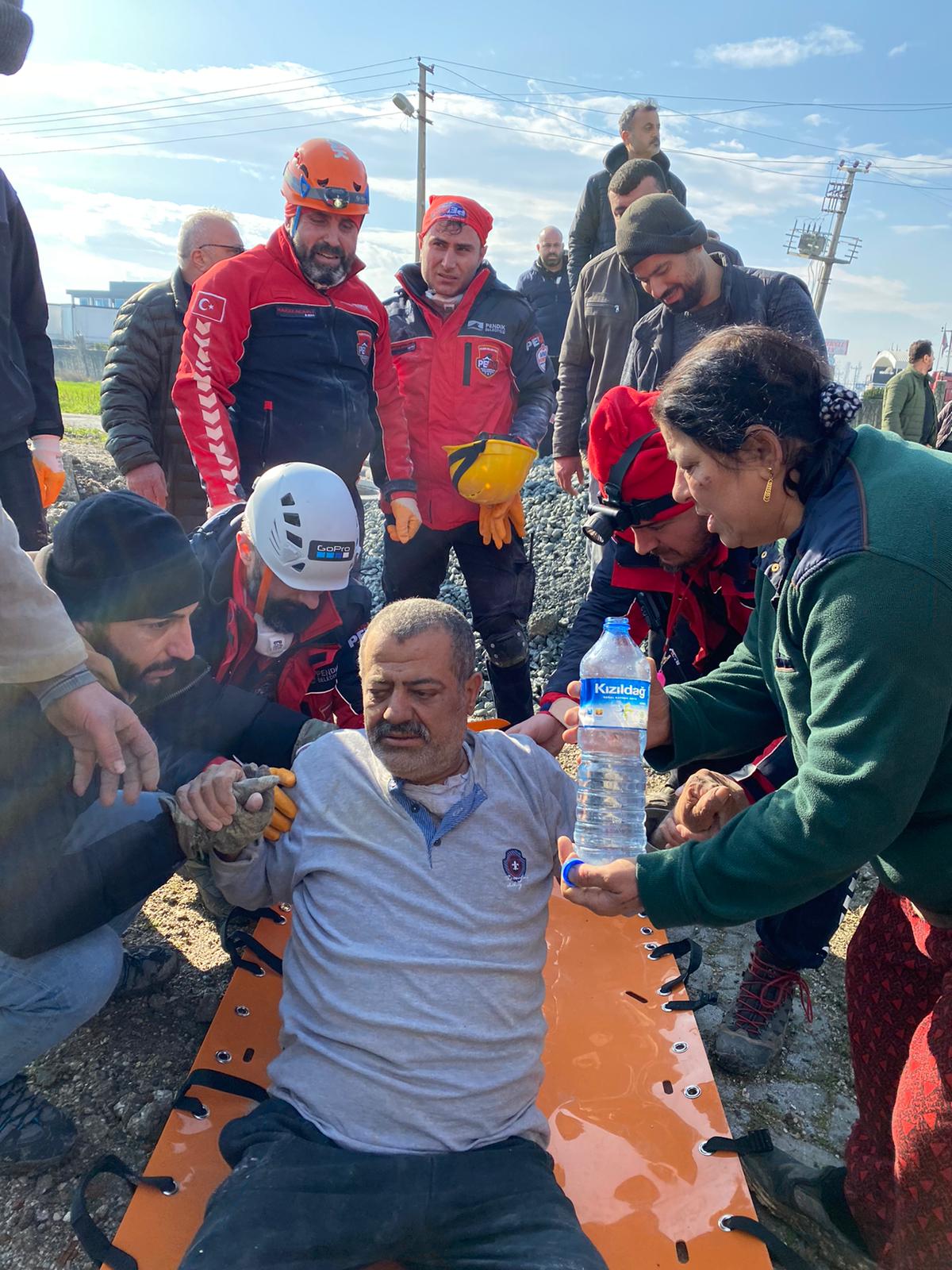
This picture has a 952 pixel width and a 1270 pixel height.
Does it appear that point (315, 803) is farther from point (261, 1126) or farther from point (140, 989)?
point (140, 989)

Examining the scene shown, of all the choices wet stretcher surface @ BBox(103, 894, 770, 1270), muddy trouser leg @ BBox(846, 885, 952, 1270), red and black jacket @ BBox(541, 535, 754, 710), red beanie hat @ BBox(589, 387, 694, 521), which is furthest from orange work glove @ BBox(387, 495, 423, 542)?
muddy trouser leg @ BBox(846, 885, 952, 1270)

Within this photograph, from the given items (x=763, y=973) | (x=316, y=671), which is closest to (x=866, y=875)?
(x=763, y=973)

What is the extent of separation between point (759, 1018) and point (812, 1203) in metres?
0.72

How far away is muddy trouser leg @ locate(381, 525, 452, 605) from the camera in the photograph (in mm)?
5105

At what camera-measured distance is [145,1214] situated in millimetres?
2207

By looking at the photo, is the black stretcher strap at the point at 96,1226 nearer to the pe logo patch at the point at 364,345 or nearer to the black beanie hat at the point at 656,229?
the pe logo patch at the point at 364,345

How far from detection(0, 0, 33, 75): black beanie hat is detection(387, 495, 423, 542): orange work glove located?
2.40 meters

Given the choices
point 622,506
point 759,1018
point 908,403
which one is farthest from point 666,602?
point 908,403

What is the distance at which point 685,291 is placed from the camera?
4465 mm

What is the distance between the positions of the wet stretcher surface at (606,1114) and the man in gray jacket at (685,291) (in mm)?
2955

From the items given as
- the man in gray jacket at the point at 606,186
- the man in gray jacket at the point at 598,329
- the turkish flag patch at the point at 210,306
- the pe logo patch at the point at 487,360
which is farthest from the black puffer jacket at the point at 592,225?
the turkish flag patch at the point at 210,306

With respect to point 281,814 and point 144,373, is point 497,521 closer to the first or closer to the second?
point 144,373

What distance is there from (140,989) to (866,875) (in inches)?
138

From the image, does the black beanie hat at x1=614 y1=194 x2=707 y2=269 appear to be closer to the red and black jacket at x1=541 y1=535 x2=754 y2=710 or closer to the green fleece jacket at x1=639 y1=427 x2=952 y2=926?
the red and black jacket at x1=541 y1=535 x2=754 y2=710
